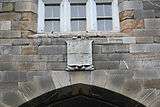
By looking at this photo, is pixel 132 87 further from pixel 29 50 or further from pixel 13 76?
pixel 13 76

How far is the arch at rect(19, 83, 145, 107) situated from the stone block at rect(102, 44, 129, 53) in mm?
644

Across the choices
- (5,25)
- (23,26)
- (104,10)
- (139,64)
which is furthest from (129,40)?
(5,25)

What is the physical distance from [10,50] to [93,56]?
1.33 m

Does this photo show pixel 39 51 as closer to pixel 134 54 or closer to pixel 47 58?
pixel 47 58

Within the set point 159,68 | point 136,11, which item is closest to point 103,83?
point 159,68

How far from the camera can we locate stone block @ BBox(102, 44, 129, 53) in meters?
6.53

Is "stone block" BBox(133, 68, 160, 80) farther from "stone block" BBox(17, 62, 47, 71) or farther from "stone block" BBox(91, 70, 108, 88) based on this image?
"stone block" BBox(17, 62, 47, 71)

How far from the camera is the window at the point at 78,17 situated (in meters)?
6.92

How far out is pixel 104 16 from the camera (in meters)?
6.97

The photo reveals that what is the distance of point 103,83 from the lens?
6305 mm

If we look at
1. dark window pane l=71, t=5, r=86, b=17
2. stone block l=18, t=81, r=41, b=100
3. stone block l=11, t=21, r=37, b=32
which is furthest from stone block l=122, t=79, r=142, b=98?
stone block l=11, t=21, r=37, b=32

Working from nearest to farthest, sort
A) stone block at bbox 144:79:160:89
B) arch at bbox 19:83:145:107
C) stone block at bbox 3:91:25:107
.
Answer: stone block at bbox 3:91:25:107, stone block at bbox 144:79:160:89, arch at bbox 19:83:145:107

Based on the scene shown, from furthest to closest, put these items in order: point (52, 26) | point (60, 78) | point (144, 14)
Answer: point (52, 26) < point (144, 14) < point (60, 78)

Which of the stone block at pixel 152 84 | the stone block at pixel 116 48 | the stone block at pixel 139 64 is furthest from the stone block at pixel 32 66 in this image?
the stone block at pixel 152 84
